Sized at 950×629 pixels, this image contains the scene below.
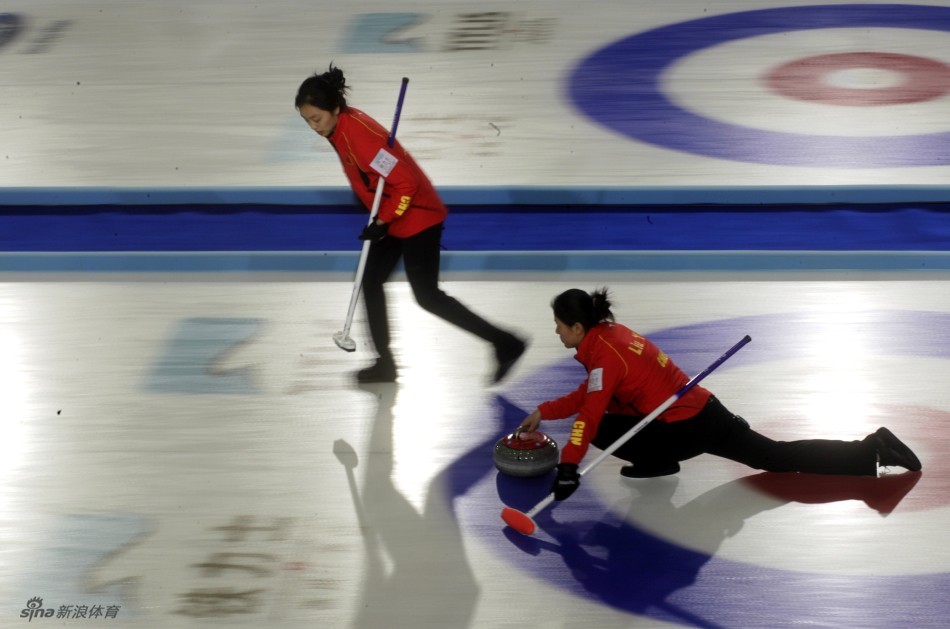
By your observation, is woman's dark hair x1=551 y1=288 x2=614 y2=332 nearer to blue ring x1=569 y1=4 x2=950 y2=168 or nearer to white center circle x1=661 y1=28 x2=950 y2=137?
blue ring x1=569 y1=4 x2=950 y2=168

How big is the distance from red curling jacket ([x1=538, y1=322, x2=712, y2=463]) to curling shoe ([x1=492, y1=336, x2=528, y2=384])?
0.78 metres

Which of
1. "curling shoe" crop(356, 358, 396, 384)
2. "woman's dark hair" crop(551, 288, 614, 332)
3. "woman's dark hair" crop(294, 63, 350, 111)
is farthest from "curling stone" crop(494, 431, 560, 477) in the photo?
"woman's dark hair" crop(294, 63, 350, 111)

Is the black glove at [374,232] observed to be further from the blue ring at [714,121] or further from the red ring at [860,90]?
the red ring at [860,90]

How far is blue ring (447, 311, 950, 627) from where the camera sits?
358 centimetres

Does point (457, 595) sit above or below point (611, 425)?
below

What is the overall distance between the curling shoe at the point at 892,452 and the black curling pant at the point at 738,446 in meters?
0.03

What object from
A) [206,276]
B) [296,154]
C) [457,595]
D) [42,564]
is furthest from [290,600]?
[296,154]

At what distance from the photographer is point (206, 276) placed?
5.94 m

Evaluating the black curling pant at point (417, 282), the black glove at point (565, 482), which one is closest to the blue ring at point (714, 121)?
the black curling pant at point (417, 282)

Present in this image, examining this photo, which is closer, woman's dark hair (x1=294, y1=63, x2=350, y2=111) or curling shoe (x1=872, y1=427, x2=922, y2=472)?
curling shoe (x1=872, y1=427, x2=922, y2=472)

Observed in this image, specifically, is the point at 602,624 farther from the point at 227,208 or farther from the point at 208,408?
the point at 227,208

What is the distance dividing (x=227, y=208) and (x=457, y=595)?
11.6 feet

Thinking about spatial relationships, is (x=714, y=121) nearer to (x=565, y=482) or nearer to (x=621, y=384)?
(x=621, y=384)

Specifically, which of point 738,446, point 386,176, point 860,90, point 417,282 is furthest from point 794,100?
point 738,446
